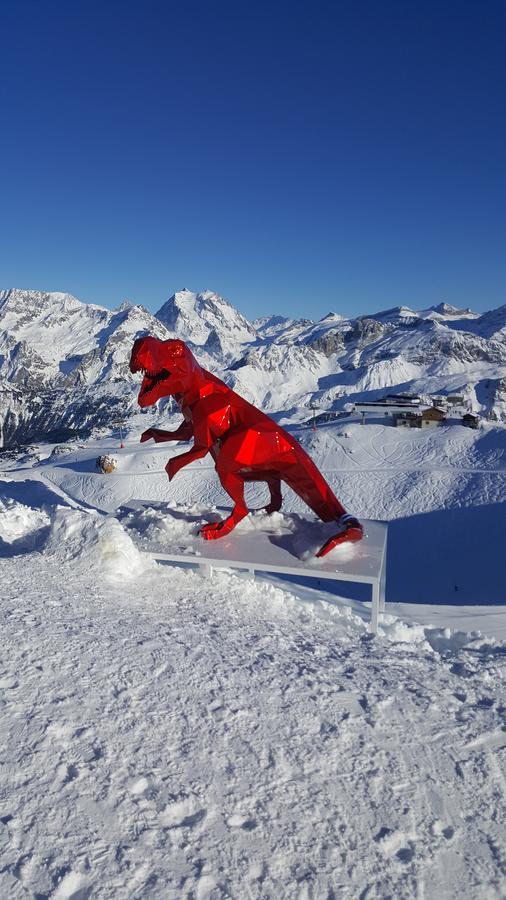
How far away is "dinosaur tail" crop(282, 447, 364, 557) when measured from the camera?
9625 millimetres

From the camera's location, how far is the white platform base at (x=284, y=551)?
8.47 m

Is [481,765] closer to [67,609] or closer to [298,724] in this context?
[298,724]

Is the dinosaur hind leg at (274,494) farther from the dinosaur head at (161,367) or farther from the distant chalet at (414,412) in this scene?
the distant chalet at (414,412)

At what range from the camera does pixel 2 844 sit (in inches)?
130

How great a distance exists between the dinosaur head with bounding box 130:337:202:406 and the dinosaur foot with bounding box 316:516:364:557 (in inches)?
151

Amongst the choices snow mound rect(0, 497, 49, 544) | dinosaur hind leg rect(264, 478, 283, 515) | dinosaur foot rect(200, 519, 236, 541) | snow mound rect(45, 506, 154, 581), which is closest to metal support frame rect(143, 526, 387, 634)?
snow mound rect(45, 506, 154, 581)

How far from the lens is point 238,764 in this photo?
165 inches

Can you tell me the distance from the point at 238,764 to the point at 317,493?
6.32 m

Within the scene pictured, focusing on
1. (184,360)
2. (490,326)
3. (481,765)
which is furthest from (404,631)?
(490,326)

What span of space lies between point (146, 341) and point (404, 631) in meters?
6.61

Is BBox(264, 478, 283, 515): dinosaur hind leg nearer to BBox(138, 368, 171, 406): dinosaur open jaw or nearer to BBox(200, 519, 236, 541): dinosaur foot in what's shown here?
BBox(200, 519, 236, 541): dinosaur foot

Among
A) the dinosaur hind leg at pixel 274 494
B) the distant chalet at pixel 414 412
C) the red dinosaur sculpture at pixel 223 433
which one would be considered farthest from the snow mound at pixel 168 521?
the distant chalet at pixel 414 412

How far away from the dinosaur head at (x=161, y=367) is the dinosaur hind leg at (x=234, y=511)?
1848 mm

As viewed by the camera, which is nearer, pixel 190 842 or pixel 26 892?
pixel 26 892
